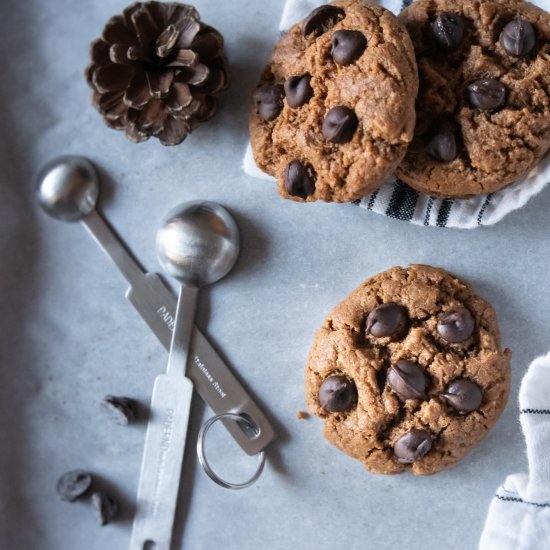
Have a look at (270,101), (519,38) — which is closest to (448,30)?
(519,38)

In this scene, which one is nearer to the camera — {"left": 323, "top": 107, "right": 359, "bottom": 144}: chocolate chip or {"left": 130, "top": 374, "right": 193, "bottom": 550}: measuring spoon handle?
{"left": 323, "top": 107, "right": 359, "bottom": 144}: chocolate chip

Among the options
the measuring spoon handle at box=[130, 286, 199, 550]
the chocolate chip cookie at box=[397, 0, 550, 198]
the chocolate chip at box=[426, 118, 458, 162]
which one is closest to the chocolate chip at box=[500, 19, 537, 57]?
the chocolate chip cookie at box=[397, 0, 550, 198]

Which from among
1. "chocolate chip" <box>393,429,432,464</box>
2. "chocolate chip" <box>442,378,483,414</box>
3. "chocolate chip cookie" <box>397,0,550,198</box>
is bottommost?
"chocolate chip" <box>393,429,432,464</box>

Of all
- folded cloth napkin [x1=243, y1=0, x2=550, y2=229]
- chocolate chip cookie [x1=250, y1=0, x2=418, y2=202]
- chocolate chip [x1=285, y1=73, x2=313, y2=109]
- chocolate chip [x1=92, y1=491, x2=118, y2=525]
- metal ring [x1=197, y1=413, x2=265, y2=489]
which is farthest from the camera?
chocolate chip [x1=92, y1=491, x2=118, y2=525]

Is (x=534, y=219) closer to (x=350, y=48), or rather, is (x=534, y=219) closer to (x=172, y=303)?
(x=350, y=48)

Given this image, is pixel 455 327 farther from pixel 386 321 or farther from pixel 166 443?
pixel 166 443

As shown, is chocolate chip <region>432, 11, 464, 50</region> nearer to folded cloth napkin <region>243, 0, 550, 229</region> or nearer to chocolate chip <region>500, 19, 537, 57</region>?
chocolate chip <region>500, 19, 537, 57</region>

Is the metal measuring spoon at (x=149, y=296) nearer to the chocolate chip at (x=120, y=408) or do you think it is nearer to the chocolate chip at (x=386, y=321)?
the chocolate chip at (x=120, y=408)

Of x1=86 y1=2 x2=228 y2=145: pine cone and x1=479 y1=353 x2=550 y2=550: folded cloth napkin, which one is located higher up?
x1=86 y1=2 x2=228 y2=145: pine cone
